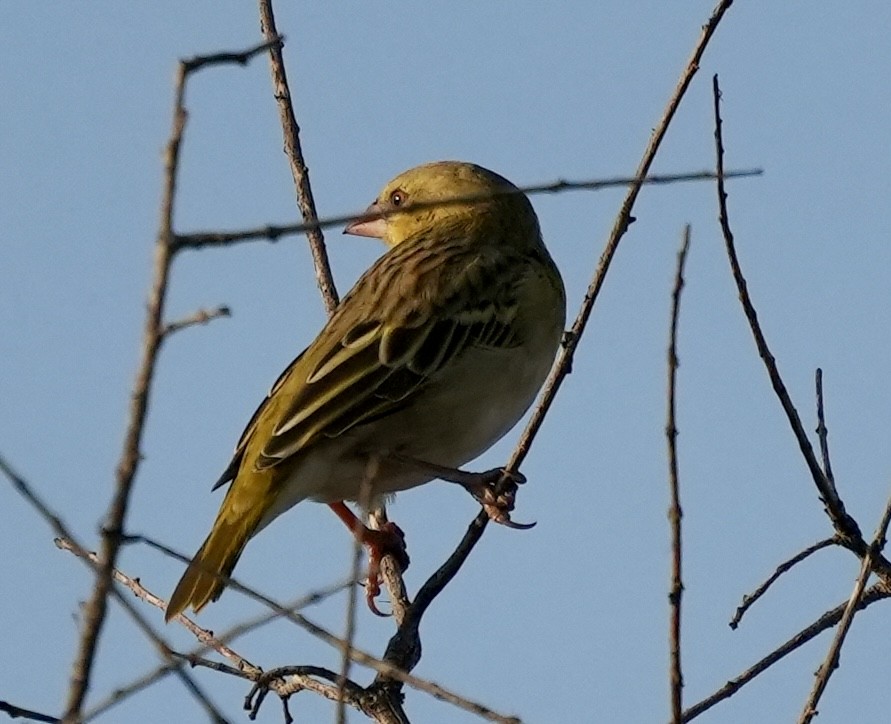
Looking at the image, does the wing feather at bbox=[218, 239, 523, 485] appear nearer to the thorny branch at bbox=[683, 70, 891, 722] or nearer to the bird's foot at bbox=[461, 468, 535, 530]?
the bird's foot at bbox=[461, 468, 535, 530]

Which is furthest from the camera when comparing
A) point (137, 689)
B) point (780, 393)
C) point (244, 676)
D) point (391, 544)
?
point (391, 544)

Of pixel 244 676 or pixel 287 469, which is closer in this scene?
pixel 244 676

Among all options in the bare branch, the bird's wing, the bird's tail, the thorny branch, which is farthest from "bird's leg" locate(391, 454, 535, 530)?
→ the bare branch

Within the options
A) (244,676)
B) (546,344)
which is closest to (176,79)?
(244,676)

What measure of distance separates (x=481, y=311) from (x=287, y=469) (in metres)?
1.23

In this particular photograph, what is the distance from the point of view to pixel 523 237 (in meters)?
8.20

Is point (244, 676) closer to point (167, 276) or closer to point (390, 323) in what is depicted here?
point (390, 323)

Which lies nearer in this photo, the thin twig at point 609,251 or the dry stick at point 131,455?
the dry stick at point 131,455

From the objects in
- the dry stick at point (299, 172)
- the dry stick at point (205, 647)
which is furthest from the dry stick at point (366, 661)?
the dry stick at point (299, 172)

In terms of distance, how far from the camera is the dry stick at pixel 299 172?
741 cm

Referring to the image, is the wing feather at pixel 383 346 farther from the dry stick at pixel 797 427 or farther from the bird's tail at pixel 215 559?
the dry stick at pixel 797 427

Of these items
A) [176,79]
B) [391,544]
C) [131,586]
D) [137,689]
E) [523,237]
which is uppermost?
[523,237]

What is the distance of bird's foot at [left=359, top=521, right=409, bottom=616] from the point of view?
264 inches

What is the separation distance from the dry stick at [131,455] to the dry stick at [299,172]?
189 inches
